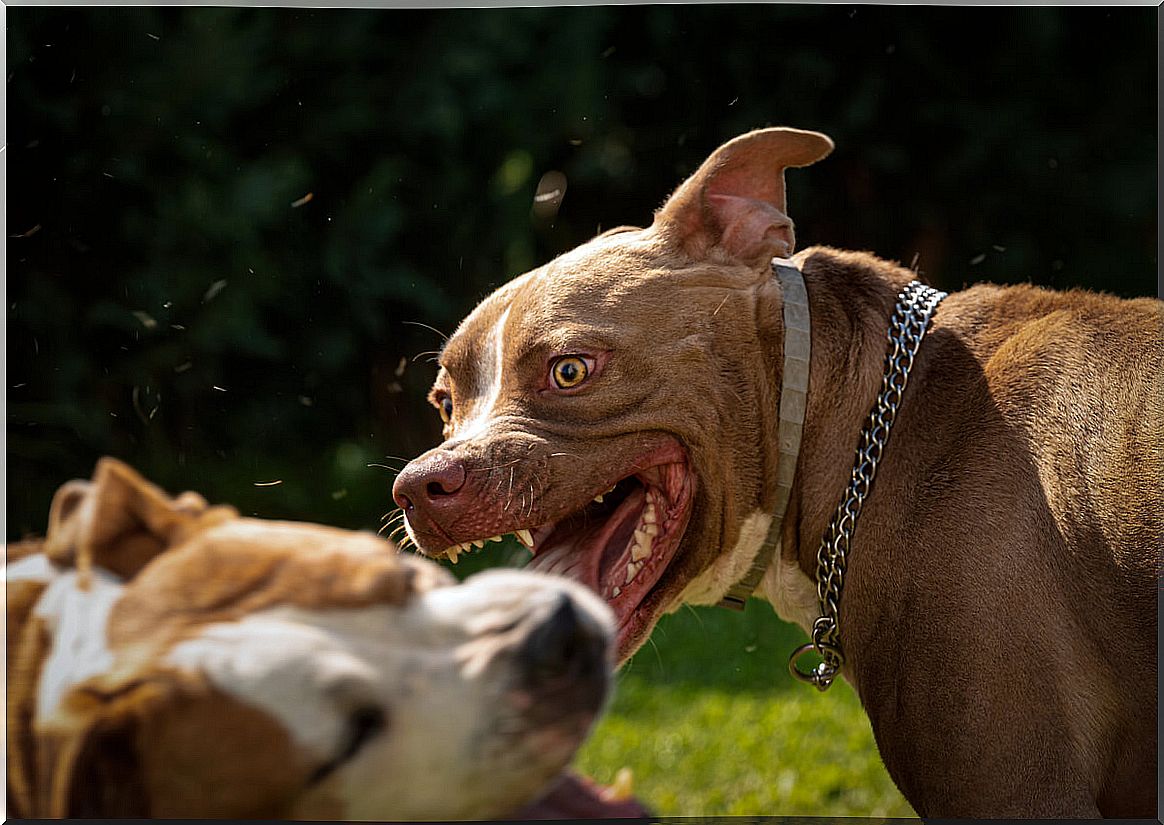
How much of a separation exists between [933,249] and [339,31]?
1.76 m

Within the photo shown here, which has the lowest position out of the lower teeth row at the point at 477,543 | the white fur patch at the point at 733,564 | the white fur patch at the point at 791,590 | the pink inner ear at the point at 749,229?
the white fur patch at the point at 791,590

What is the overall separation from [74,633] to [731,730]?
2.78m

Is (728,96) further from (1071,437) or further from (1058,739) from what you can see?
(1058,739)

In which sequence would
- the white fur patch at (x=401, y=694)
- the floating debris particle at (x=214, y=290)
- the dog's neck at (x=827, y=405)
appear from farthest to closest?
the floating debris particle at (x=214, y=290) < the dog's neck at (x=827, y=405) < the white fur patch at (x=401, y=694)

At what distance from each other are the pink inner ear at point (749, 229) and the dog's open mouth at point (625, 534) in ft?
1.58

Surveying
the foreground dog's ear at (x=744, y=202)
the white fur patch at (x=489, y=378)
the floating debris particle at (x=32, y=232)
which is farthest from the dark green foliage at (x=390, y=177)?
the white fur patch at (x=489, y=378)

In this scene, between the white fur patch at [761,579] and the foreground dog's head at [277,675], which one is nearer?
the foreground dog's head at [277,675]

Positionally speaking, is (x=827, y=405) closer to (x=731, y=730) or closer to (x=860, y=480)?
(x=860, y=480)

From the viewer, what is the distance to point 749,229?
9.58 ft

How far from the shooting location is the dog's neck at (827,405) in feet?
9.47

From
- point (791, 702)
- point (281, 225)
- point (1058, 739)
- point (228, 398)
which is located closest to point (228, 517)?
point (228, 398)

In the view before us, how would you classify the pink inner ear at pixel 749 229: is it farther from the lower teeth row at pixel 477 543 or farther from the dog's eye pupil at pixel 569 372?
the lower teeth row at pixel 477 543

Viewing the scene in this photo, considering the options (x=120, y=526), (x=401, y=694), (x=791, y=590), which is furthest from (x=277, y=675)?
(x=791, y=590)

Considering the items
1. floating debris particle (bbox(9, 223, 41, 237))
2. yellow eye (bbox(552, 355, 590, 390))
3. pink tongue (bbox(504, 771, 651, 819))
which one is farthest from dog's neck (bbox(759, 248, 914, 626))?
floating debris particle (bbox(9, 223, 41, 237))
